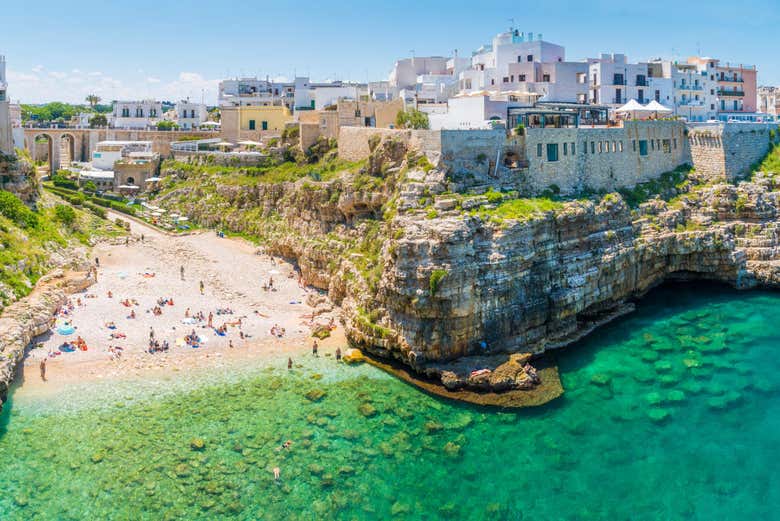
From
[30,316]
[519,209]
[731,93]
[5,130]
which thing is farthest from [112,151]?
[731,93]

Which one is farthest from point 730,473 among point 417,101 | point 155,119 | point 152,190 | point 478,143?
point 155,119

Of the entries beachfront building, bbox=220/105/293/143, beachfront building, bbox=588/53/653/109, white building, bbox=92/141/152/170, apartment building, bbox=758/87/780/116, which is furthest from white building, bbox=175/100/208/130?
apartment building, bbox=758/87/780/116

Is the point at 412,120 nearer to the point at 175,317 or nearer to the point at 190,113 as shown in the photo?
the point at 175,317

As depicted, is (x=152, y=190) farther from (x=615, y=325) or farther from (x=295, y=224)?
(x=615, y=325)

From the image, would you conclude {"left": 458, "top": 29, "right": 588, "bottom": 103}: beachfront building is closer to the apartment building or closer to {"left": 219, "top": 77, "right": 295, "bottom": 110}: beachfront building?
{"left": 219, "top": 77, "right": 295, "bottom": 110}: beachfront building

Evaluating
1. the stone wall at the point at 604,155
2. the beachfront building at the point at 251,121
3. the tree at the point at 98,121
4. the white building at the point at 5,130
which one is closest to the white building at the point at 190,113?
the tree at the point at 98,121

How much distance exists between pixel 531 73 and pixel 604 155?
48.9 ft

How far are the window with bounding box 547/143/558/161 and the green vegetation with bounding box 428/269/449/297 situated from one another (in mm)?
13504

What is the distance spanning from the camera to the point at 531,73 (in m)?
55.5

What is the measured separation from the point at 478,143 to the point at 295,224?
51.1 ft

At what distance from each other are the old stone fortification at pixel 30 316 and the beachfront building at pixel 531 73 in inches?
1283

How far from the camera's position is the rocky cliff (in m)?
30.7

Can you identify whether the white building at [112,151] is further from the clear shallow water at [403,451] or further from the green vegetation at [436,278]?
the green vegetation at [436,278]

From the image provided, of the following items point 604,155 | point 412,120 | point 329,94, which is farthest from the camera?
point 329,94
